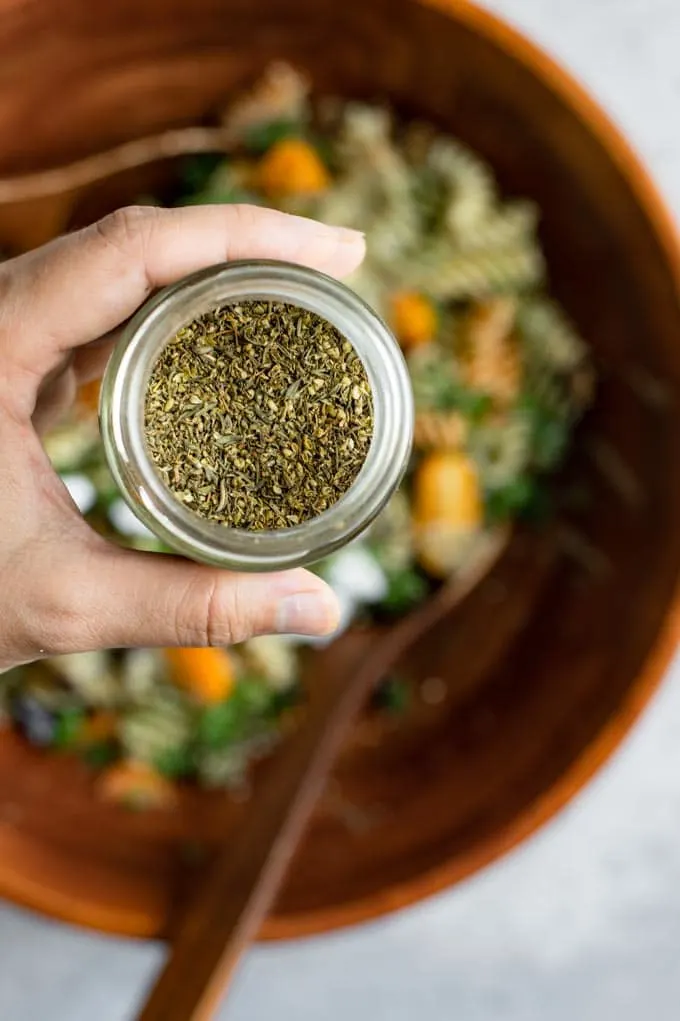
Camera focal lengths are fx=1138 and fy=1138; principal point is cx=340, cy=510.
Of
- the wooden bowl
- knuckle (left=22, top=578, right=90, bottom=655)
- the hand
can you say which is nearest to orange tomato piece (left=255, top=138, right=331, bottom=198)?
the wooden bowl

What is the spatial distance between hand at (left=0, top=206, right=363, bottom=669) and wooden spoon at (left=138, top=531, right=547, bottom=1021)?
2.10 ft

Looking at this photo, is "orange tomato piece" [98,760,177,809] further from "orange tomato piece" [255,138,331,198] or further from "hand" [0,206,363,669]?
"orange tomato piece" [255,138,331,198]

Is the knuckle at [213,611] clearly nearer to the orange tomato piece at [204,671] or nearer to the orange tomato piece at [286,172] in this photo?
the orange tomato piece at [204,671]

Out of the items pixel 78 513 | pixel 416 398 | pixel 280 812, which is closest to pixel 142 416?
pixel 78 513

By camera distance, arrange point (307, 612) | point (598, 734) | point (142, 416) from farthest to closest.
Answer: point (598, 734)
point (307, 612)
point (142, 416)

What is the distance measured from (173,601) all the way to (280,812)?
748 millimetres

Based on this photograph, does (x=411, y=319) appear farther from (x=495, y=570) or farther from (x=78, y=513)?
(x=78, y=513)

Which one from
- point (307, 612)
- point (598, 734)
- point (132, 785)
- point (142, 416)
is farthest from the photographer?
point (132, 785)

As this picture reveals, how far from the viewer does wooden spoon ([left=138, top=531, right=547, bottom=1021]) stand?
1.54 m

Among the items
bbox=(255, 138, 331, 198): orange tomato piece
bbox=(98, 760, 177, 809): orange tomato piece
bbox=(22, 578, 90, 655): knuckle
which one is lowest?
bbox=(98, 760, 177, 809): orange tomato piece

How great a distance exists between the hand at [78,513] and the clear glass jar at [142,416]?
2.9 inches

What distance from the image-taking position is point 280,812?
1654mm

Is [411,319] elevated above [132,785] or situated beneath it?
elevated above

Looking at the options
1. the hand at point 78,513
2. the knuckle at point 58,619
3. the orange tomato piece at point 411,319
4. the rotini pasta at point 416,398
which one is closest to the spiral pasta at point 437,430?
the rotini pasta at point 416,398
